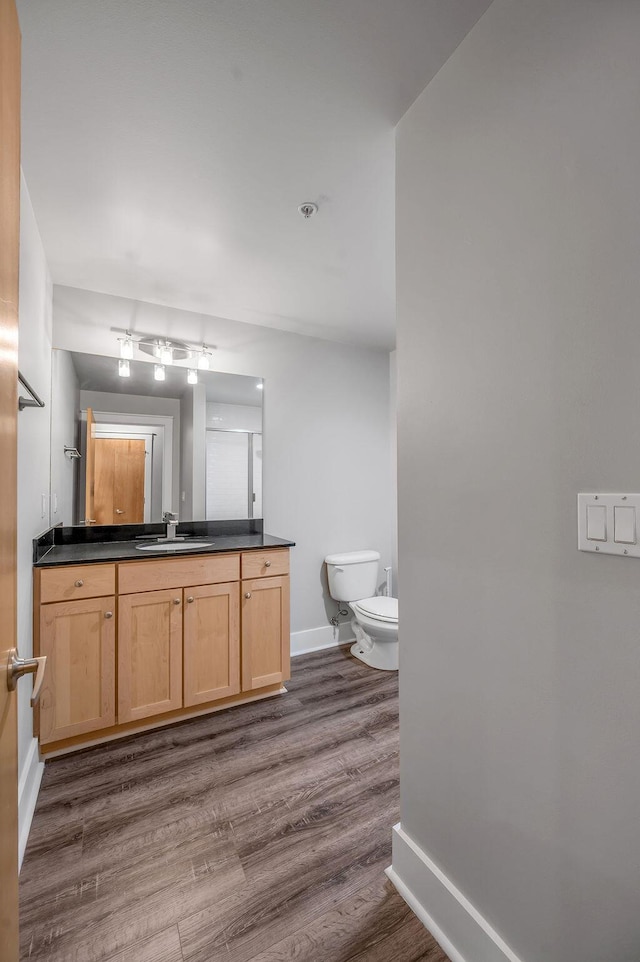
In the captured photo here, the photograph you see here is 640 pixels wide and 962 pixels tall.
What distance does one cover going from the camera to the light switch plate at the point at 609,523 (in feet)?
2.45

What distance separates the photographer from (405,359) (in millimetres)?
1373

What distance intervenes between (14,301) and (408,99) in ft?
4.30

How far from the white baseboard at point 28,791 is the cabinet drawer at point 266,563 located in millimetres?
1199

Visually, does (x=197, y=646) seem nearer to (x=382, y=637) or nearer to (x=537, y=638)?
(x=382, y=637)

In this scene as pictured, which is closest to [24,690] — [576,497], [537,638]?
[537,638]

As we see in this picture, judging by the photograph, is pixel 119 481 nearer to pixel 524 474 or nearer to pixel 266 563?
pixel 266 563

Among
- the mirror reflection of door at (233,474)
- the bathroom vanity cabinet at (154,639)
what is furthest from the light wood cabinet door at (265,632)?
the mirror reflection of door at (233,474)

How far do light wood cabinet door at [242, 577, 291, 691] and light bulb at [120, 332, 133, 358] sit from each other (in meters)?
1.59

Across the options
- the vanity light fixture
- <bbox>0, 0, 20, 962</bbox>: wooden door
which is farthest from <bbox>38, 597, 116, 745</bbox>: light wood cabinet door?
the vanity light fixture

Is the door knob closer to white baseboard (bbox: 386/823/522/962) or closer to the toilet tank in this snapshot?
white baseboard (bbox: 386/823/522/962)

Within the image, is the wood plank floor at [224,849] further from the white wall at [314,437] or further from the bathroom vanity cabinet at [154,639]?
the white wall at [314,437]

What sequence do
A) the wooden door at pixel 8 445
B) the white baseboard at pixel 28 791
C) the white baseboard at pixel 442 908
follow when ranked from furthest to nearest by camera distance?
1. the white baseboard at pixel 28 791
2. the white baseboard at pixel 442 908
3. the wooden door at pixel 8 445

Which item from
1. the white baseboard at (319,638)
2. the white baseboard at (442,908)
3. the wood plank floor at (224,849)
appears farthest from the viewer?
the white baseboard at (319,638)

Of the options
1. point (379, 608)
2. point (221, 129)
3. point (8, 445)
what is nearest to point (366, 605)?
point (379, 608)
